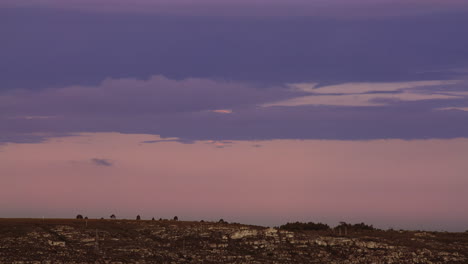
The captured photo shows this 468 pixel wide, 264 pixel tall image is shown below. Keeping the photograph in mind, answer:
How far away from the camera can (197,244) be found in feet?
251

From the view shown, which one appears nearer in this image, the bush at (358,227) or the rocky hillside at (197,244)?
the rocky hillside at (197,244)

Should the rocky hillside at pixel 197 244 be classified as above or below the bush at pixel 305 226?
below

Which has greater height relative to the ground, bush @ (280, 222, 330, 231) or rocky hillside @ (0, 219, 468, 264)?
bush @ (280, 222, 330, 231)

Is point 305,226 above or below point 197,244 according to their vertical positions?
above

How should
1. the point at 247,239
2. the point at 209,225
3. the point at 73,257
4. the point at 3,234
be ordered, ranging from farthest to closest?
1. the point at 209,225
2. the point at 247,239
3. the point at 3,234
4. the point at 73,257

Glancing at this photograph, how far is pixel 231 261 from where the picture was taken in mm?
69000

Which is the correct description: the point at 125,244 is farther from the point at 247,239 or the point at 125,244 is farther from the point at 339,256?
the point at 339,256

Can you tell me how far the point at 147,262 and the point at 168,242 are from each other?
11.5 m

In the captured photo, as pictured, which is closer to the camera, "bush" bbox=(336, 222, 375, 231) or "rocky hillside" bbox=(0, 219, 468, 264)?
"rocky hillside" bbox=(0, 219, 468, 264)

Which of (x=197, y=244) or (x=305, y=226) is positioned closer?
(x=197, y=244)

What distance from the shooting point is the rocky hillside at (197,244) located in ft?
225

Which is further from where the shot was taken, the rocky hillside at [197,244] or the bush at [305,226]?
the bush at [305,226]

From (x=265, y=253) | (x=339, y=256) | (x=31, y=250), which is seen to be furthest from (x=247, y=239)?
(x=31, y=250)

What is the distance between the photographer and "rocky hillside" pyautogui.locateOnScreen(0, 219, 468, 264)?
6850 centimetres
